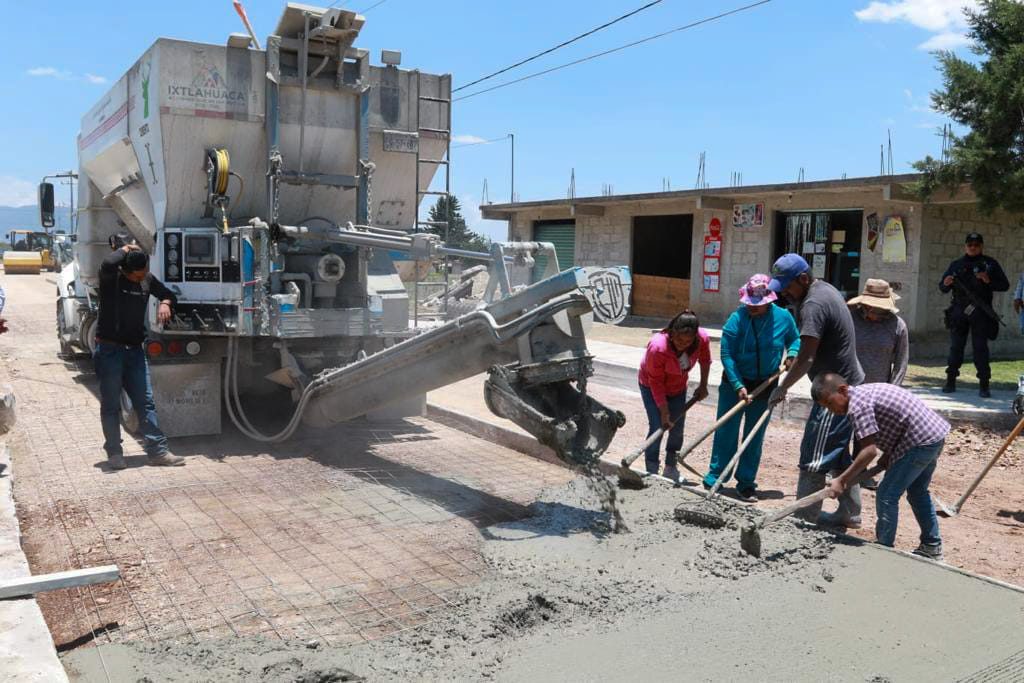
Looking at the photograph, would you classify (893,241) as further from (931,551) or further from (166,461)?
(166,461)

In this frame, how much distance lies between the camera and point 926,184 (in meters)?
10.1

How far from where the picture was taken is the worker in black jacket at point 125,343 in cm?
648

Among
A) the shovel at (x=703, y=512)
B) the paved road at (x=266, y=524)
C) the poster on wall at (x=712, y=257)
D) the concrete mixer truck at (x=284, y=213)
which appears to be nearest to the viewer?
the paved road at (x=266, y=524)

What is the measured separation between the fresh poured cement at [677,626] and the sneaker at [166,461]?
2994mm

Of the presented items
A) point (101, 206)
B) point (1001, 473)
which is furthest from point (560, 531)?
point (101, 206)

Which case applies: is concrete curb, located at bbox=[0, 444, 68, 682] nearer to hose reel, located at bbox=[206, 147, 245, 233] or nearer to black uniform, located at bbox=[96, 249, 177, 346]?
black uniform, located at bbox=[96, 249, 177, 346]

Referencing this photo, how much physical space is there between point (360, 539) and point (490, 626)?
58.5 inches

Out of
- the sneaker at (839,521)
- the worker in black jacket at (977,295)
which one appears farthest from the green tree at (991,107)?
the sneaker at (839,521)

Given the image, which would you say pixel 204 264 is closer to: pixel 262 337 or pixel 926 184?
pixel 262 337

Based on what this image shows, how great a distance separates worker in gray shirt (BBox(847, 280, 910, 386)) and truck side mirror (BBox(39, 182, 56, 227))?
9.63m

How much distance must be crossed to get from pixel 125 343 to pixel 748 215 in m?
11.6

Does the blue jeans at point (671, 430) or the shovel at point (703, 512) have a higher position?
the blue jeans at point (671, 430)

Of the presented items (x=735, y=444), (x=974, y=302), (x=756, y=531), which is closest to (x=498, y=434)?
(x=735, y=444)

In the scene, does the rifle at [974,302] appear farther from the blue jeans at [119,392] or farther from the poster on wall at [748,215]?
the blue jeans at [119,392]
